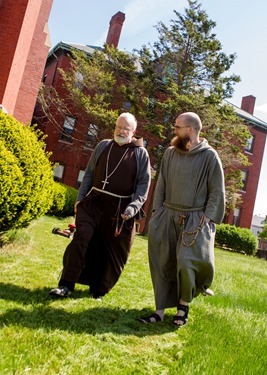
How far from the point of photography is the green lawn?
2877 mm

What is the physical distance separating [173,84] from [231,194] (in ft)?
27.2

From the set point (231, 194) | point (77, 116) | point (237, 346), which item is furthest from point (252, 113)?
point (237, 346)

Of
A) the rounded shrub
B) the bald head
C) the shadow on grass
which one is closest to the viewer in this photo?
the shadow on grass

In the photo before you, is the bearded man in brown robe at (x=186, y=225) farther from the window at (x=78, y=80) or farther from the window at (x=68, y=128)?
the window at (x=68, y=128)

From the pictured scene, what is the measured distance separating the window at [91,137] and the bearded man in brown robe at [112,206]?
20.7m

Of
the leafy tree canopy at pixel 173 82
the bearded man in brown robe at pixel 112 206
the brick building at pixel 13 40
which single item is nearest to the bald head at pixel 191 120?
the bearded man in brown robe at pixel 112 206

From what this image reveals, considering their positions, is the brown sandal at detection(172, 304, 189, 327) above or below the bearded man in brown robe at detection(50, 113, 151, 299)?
below

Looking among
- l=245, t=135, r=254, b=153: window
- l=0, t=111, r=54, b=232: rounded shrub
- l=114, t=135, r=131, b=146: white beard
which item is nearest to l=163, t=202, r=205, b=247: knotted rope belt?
l=114, t=135, r=131, b=146: white beard

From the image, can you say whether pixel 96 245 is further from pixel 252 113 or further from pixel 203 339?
pixel 252 113

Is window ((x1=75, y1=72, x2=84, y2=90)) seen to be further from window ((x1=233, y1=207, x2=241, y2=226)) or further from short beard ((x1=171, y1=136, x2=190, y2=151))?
short beard ((x1=171, y1=136, x2=190, y2=151))

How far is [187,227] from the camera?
4.09m

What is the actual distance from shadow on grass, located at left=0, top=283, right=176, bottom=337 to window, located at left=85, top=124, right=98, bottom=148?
845 inches

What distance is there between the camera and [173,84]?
2258 centimetres

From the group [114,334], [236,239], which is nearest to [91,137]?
[236,239]
